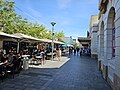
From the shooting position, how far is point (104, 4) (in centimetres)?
1041

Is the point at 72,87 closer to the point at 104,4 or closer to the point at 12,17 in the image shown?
the point at 104,4

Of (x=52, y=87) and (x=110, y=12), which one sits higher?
(x=110, y=12)

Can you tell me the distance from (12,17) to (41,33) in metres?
20.1

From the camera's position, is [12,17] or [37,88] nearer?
[37,88]

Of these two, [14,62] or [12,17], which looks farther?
[12,17]

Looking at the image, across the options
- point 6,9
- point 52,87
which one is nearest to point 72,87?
point 52,87

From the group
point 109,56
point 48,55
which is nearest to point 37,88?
point 109,56

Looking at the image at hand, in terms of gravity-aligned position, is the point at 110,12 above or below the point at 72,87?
above

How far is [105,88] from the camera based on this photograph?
8367 millimetres

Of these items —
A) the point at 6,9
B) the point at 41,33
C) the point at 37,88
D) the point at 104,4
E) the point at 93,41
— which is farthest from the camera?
the point at 41,33

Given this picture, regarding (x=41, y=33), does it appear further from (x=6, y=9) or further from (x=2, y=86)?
(x=2, y=86)

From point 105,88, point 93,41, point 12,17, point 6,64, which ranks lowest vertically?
point 105,88

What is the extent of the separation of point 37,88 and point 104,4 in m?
5.83

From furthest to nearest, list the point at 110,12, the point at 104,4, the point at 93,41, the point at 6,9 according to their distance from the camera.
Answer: the point at 93,41 → the point at 6,9 → the point at 104,4 → the point at 110,12
